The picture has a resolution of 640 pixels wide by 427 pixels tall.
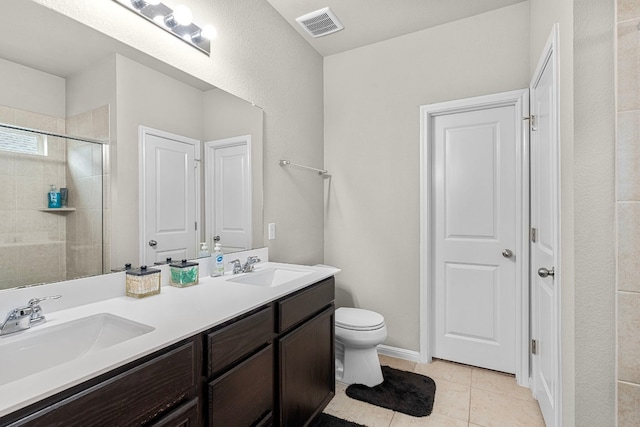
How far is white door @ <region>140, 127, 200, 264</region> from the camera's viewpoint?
4.90 feet

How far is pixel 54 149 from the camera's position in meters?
1.18

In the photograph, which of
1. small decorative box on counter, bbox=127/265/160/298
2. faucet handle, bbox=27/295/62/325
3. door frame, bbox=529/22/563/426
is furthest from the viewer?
door frame, bbox=529/22/563/426

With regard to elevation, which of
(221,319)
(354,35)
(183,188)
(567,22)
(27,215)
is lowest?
(221,319)

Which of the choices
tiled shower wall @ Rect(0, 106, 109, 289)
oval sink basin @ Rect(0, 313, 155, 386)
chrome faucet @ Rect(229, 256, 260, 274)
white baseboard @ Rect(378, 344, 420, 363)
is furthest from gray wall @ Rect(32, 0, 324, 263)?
white baseboard @ Rect(378, 344, 420, 363)

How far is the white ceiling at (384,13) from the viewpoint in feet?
7.33

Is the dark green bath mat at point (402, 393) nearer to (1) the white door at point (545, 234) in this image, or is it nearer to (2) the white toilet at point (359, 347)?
(2) the white toilet at point (359, 347)

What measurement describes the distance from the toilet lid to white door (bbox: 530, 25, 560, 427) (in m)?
0.96

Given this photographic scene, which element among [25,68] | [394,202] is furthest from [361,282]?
[25,68]

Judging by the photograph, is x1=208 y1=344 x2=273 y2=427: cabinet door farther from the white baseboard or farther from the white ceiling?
the white ceiling

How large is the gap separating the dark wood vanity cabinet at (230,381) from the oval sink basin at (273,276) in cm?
20

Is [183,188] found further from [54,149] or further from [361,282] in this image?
[361,282]

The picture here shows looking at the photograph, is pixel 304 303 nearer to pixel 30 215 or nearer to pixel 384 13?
pixel 30 215

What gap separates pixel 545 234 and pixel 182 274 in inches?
77.5

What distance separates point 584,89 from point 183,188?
5.97 feet
